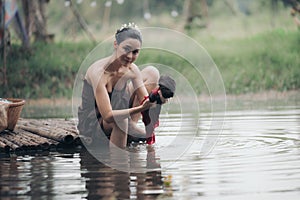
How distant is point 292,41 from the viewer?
18.9m

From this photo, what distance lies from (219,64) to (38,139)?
9.08m

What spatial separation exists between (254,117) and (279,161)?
4857mm

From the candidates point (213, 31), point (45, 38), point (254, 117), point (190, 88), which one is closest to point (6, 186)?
point (254, 117)

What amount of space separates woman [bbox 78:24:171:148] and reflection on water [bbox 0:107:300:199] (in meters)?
0.38

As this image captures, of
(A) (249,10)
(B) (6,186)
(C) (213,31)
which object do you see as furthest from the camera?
(A) (249,10)

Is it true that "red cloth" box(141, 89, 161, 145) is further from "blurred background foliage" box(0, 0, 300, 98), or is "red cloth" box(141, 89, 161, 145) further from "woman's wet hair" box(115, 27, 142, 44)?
"blurred background foliage" box(0, 0, 300, 98)

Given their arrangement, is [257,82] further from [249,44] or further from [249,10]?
[249,10]

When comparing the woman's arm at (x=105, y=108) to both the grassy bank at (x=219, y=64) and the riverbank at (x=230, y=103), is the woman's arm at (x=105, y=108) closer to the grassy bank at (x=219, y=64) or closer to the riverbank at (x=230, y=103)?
the riverbank at (x=230, y=103)

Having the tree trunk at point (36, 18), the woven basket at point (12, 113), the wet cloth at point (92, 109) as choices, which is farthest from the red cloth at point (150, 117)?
the tree trunk at point (36, 18)

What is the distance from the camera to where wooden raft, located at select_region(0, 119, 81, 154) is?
9367 millimetres

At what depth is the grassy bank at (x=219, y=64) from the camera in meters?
17.2

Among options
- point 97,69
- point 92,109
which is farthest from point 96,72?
point 92,109

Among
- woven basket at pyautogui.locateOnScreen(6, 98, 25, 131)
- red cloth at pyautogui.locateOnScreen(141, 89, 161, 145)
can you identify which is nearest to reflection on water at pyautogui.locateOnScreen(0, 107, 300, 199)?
red cloth at pyautogui.locateOnScreen(141, 89, 161, 145)

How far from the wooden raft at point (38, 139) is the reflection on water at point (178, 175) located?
45 cm
